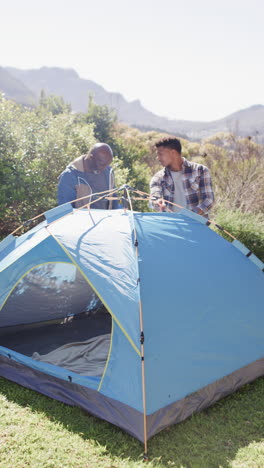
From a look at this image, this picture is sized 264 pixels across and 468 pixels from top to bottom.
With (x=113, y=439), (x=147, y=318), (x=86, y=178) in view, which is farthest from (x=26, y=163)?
(x=113, y=439)

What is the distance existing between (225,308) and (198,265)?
1.07 feet

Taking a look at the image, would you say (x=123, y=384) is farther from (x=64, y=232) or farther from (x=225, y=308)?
(x=64, y=232)

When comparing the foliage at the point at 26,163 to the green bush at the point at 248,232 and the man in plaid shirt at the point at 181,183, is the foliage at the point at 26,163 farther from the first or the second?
the man in plaid shirt at the point at 181,183

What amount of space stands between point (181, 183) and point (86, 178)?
2.64 feet

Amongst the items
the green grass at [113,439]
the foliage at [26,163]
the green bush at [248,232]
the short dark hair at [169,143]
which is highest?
the short dark hair at [169,143]

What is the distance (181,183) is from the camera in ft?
12.7

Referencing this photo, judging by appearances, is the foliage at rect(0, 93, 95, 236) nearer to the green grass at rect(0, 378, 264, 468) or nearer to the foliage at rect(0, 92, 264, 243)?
the foliage at rect(0, 92, 264, 243)

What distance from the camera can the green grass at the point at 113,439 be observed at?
232cm

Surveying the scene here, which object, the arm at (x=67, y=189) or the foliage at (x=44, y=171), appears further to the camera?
the foliage at (x=44, y=171)

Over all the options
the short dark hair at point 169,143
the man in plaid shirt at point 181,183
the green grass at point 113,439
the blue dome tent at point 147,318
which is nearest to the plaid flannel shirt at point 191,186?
the man in plaid shirt at point 181,183

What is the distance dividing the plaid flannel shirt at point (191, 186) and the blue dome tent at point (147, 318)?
0.63 meters

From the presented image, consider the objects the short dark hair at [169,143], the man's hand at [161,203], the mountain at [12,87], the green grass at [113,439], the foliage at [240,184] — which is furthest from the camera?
the mountain at [12,87]

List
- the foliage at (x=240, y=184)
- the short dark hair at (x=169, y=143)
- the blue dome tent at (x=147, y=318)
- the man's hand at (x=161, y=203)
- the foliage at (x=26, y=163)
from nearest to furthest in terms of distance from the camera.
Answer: the blue dome tent at (x=147, y=318), the man's hand at (x=161, y=203), the short dark hair at (x=169, y=143), the foliage at (x=26, y=163), the foliage at (x=240, y=184)

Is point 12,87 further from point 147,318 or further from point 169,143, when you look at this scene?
point 147,318
